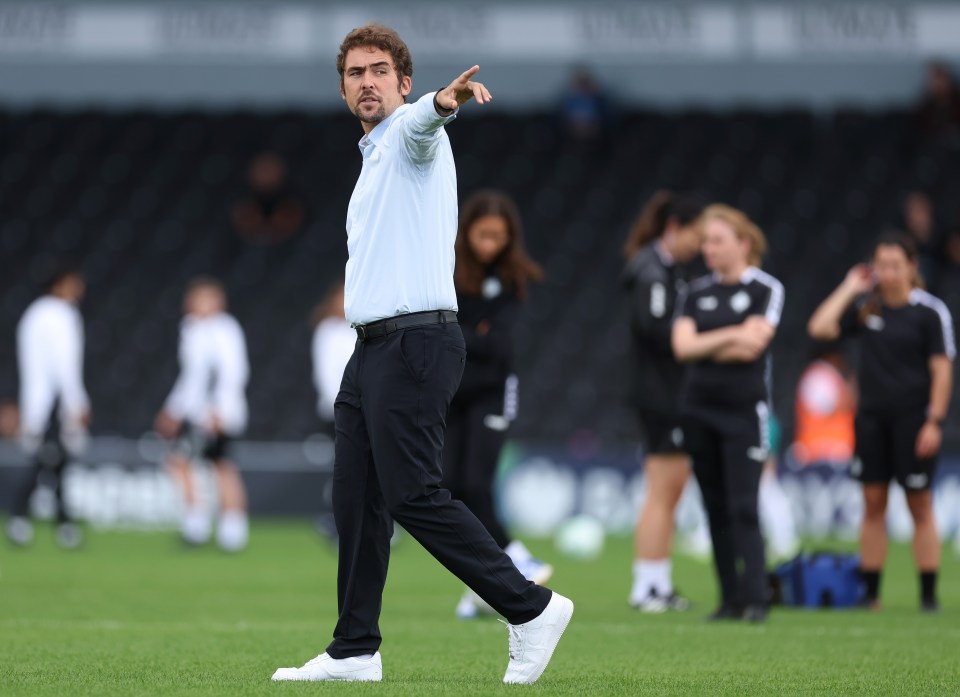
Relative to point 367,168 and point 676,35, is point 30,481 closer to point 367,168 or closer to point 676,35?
point 367,168

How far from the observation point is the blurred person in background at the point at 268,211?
21.8m

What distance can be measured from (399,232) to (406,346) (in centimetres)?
40

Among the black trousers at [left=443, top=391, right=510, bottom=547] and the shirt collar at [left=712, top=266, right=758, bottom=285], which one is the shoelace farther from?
the shirt collar at [left=712, top=266, right=758, bottom=285]

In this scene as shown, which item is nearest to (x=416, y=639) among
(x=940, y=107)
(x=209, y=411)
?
(x=209, y=411)

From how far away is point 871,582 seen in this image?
31.0 feet

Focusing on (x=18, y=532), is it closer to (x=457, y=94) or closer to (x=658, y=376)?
(x=658, y=376)

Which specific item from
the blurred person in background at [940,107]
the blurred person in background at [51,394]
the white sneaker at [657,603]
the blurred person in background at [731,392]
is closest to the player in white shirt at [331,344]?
the blurred person in background at [51,394]

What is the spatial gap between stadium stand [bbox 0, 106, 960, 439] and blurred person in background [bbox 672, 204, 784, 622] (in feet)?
34.5

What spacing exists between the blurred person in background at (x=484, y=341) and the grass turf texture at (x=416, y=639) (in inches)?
31.5

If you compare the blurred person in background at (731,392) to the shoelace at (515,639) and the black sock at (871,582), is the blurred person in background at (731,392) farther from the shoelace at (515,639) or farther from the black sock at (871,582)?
the shoelace at (515,639)

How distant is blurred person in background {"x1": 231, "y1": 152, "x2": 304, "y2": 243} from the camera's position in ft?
71.6

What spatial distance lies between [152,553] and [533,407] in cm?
677

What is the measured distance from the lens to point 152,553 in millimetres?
13789

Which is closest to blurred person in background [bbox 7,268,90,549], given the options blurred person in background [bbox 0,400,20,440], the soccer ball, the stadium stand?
the soccer ball
